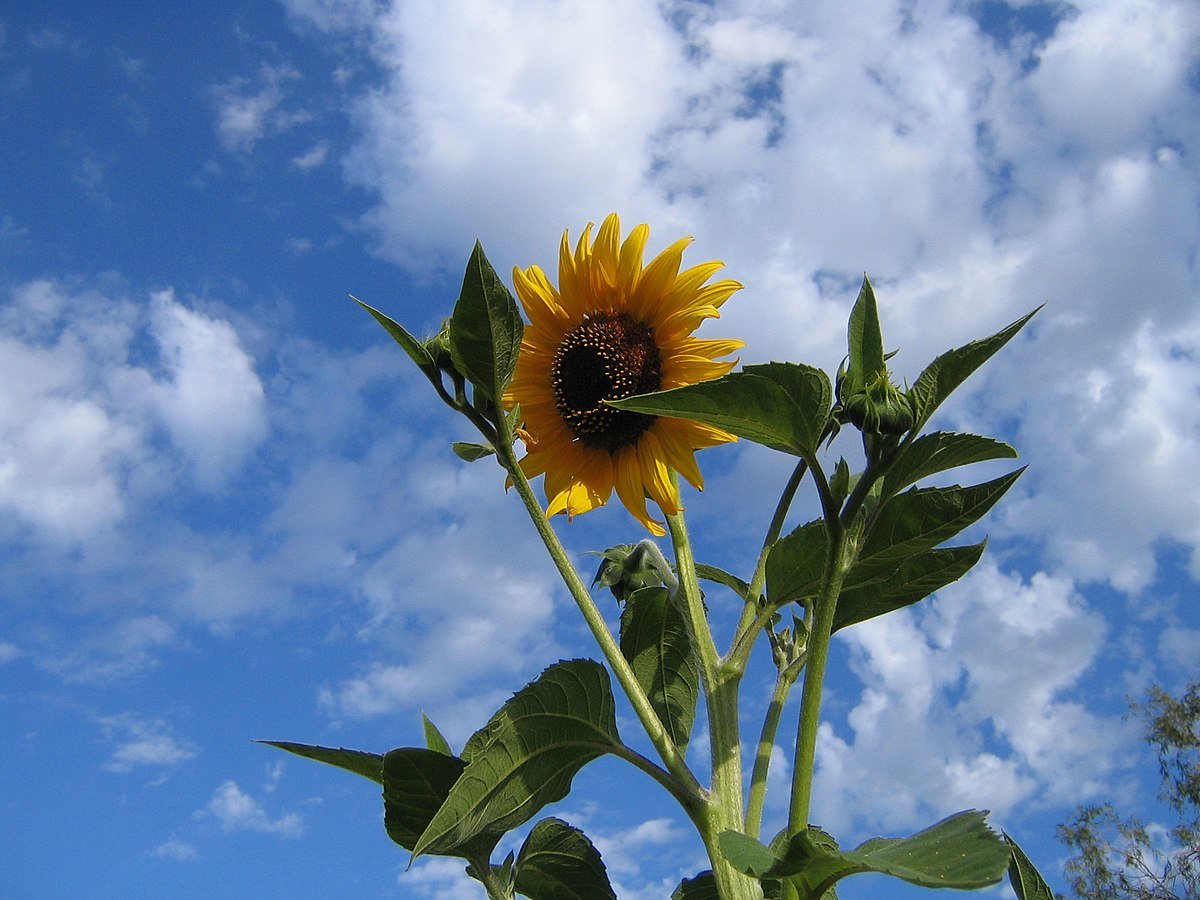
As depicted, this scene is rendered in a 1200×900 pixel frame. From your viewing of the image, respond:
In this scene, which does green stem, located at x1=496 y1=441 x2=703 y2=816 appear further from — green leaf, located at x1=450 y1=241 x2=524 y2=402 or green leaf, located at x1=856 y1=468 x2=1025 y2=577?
green leaf, located at x1=856 y1=468 x2=1025 y2=577

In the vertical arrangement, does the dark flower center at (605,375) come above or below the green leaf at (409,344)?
above

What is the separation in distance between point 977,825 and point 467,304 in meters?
0.91

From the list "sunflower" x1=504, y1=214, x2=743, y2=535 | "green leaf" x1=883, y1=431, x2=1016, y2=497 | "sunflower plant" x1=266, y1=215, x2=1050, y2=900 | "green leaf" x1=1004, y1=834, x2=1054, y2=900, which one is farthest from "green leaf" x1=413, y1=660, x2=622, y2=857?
"green leaf" x1=1004, y1=834, x2=1054, y2=900

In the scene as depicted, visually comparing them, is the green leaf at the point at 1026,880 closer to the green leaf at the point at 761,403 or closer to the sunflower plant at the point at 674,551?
the sunflower plant at the point at 674,551

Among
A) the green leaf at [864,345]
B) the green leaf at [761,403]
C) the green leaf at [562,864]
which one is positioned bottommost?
the green leaf at [562,864]

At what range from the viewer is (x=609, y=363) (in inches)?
77.4

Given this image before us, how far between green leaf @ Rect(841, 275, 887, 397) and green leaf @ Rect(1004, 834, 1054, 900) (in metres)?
0.76

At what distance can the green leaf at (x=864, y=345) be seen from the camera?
4.74 feet

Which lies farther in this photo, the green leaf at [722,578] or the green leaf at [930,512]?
the green leaf at [722,578]

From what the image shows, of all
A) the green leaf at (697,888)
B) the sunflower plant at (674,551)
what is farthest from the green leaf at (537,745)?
the green leaf at (697,888)

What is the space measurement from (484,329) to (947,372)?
24.1 inches

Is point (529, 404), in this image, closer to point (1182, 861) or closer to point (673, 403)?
point (673, 403)

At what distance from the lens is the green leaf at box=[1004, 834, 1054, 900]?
1640 millimetres

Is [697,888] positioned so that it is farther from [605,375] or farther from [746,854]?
[605,375]
